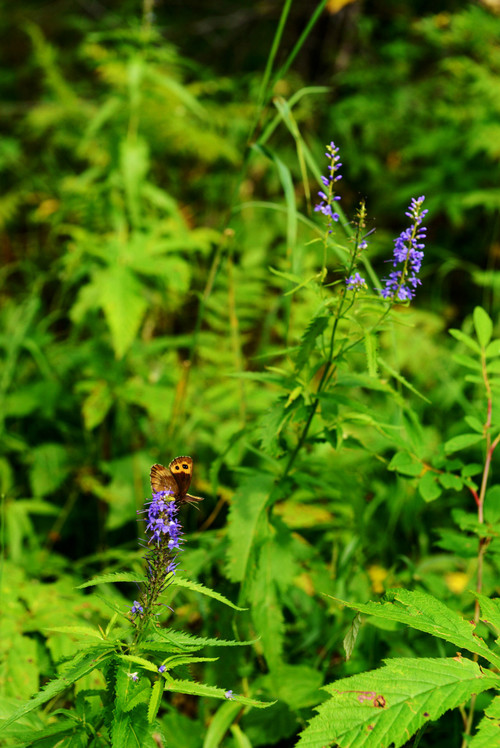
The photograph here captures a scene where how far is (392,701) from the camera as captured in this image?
1.04m

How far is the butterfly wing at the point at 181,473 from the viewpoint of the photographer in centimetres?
109

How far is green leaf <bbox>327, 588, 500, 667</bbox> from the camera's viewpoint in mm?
1097

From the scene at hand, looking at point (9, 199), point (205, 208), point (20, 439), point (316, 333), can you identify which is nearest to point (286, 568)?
point (316, 333)

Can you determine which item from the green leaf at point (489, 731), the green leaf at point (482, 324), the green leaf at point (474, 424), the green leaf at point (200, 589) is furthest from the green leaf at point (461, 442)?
the green leaf at point (200, 589)

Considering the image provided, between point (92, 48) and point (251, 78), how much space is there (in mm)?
1228

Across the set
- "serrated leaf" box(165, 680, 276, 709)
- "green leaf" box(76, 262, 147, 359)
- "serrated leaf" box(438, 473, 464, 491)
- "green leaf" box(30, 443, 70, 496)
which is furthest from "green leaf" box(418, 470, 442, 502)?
"green leaf" box(30, 443, 70, 496)

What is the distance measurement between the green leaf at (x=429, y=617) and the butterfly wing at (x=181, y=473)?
1.21 feet

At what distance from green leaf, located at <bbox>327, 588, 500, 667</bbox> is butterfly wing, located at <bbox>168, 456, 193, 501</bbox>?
369 millimetres

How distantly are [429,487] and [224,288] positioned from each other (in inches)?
85.5

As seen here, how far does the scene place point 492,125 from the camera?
12.6ft

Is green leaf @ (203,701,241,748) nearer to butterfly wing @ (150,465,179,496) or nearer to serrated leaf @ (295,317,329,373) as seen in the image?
butterfly wing @ (150,465,179,496)

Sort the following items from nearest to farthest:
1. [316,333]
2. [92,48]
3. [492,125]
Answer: [316,333], [492,125], [92,48]

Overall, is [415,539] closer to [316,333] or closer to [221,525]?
[221,525]

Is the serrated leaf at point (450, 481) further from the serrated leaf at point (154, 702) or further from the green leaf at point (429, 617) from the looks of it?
the serrated leaf at point (154, 702)
